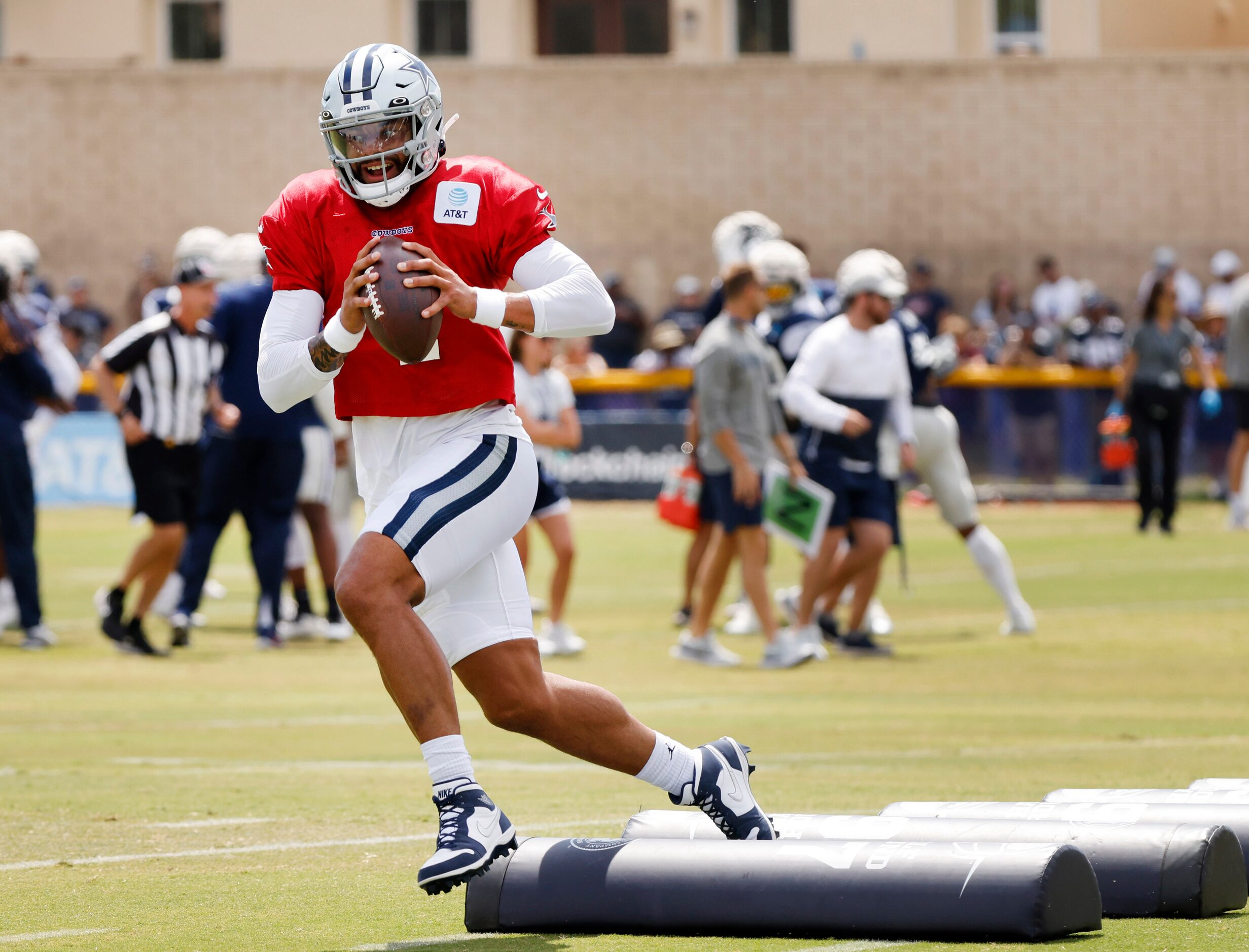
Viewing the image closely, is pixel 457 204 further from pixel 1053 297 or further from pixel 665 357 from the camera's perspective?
pixel 1053 297

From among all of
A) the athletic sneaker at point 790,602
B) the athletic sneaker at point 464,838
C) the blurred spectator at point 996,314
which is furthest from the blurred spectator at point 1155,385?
the athletic sneaker at point 464,838

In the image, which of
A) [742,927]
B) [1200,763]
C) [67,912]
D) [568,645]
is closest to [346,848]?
[67,912]

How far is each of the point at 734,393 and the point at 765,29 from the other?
23.7 m

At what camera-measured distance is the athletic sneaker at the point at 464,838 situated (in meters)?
4.84

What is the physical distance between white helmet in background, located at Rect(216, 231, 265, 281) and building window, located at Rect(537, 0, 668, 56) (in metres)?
23.3

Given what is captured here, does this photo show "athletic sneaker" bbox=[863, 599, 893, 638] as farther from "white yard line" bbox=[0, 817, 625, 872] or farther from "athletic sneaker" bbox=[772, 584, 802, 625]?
"white yard line" bbox=[0, 817, 625, 872]

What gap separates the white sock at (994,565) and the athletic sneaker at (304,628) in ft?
14.2

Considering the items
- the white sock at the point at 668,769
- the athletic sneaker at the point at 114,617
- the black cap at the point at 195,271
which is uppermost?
the black cap at the point at 195,271

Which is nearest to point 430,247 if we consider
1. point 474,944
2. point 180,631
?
point 474,944

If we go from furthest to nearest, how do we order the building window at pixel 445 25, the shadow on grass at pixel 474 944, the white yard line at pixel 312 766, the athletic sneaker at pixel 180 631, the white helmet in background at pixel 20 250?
the building window at pixel 445 25 → the white helmet in background at pixel 20 250 → the athletic sneaker at pixel 180 631 → the white yard line at pixel 312 766 → the shadow on grass at pixel 474 944

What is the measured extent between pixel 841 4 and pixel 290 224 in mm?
29674

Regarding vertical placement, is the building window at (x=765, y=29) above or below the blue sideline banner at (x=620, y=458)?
above

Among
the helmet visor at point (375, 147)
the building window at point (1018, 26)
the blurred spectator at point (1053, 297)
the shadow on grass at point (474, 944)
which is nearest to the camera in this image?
the shadow on grass at point (474, 944)

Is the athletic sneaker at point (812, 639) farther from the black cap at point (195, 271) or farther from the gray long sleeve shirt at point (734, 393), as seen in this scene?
the black cap at point (195, 271)
